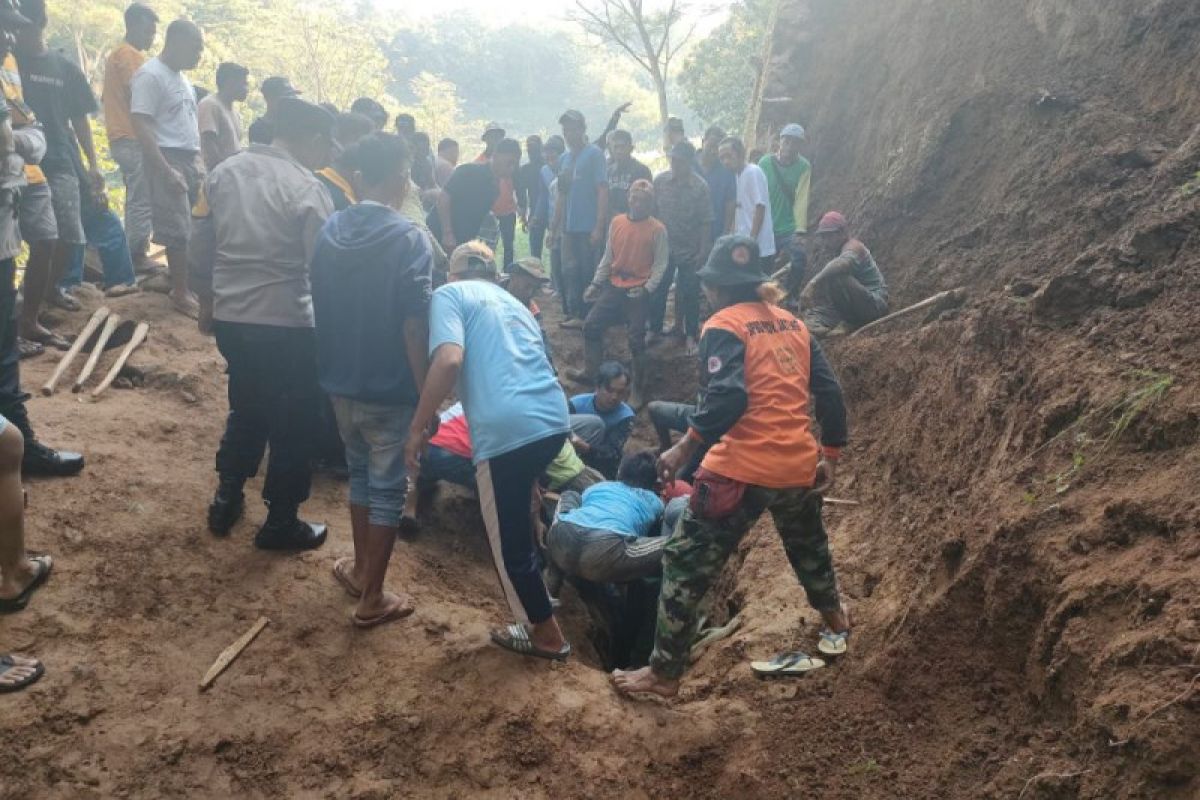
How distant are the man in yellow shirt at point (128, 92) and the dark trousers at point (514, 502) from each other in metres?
4.33

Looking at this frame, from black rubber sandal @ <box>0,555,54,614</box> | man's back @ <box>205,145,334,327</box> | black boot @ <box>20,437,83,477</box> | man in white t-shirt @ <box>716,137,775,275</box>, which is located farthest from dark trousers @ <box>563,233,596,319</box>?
black rubber sandal @ <box>0,555,54,614</box>

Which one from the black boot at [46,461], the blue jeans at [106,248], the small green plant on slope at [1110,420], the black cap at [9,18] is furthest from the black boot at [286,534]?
the blue jeans at [106,248]

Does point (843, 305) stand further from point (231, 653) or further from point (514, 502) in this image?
point (231, 653)

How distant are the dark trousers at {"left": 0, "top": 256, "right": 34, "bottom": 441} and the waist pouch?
310cm

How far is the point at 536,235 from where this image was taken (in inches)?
425

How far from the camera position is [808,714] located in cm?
314

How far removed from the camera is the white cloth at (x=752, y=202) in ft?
26.3

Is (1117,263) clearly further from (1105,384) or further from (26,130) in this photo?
(26,130)

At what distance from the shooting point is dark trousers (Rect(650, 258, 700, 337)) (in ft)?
26.8

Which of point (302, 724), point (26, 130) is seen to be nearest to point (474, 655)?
point (302, 724)

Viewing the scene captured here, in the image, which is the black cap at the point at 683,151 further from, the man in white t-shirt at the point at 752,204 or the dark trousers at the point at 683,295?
the dark trousers at the point at 683,295

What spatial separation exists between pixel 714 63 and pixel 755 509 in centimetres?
1837

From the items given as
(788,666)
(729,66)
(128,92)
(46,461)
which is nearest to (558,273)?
(128,92)

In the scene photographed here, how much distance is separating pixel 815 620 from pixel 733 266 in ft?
5.66
